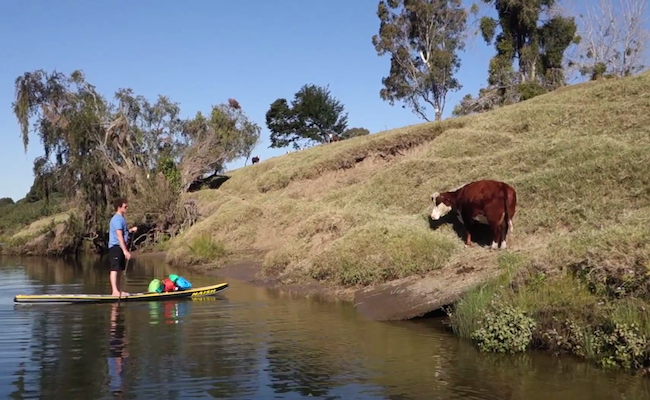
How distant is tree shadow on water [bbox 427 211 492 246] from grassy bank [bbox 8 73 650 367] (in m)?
0.17

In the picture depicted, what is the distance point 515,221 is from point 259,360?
9.29 meters

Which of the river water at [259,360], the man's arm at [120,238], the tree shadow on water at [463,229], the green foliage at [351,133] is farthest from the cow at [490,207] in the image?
the green foliage at [351,133]

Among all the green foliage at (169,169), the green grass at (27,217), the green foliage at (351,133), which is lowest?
the green grass at (27,217)

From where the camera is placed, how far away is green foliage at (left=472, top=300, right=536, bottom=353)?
9273 mm

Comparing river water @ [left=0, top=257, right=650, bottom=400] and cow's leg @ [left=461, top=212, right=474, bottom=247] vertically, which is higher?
cow's leg @ [left=461, top=212, right=474, bottom=247]

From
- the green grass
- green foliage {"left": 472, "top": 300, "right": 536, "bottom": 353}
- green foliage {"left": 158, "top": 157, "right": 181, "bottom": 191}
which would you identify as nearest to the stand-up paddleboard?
green foliage {"left": 472, "top": 300, "right": 536, "bottom": 353}

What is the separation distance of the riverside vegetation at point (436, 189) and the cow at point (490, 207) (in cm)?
65

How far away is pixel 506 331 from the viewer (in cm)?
937

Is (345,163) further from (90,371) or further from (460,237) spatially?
(90,371)

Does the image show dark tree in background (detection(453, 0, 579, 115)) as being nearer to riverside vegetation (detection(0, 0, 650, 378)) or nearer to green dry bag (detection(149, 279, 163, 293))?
riverside vegetation (detection(0, 0, 650, 378))

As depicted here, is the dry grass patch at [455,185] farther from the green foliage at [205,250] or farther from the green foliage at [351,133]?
the green foliage at [351,133]

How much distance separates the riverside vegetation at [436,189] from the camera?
9.43 metres

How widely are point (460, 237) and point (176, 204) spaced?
19.4m

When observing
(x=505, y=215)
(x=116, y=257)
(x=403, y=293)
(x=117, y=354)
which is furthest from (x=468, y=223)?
(x=117, y=354)
